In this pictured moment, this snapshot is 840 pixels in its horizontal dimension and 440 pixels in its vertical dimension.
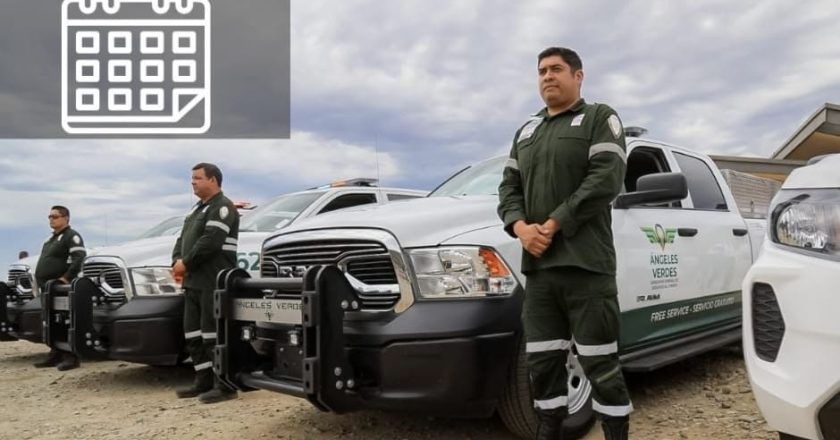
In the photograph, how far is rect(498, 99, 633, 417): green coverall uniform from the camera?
9.52ft

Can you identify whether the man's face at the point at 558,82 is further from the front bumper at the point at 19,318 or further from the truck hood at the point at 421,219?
the front bumper at the point at 19,318

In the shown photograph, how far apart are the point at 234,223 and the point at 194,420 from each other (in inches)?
63.6

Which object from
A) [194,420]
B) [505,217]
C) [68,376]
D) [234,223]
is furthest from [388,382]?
[68,376]

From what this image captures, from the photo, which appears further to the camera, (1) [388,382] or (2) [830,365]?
(1) [388,382]

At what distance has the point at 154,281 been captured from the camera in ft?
19.0

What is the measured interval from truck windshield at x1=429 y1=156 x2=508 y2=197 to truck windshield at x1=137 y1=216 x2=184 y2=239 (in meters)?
4.43

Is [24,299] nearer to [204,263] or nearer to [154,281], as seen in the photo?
[154,281]

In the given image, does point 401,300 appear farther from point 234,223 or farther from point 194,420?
point 234,223

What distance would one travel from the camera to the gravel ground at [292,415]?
383 cm

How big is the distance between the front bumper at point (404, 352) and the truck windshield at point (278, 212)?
302 centimetres

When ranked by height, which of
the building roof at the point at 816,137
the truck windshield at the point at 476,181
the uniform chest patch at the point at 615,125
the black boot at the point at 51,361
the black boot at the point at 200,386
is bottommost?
the black boot at the point at 51,361

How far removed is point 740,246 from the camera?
5.21 m

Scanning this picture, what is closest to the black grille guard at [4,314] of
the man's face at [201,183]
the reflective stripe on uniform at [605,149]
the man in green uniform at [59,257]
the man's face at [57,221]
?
the man in green uniform at [59,257]

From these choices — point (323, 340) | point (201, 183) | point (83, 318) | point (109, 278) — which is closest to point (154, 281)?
point (109, 278)
